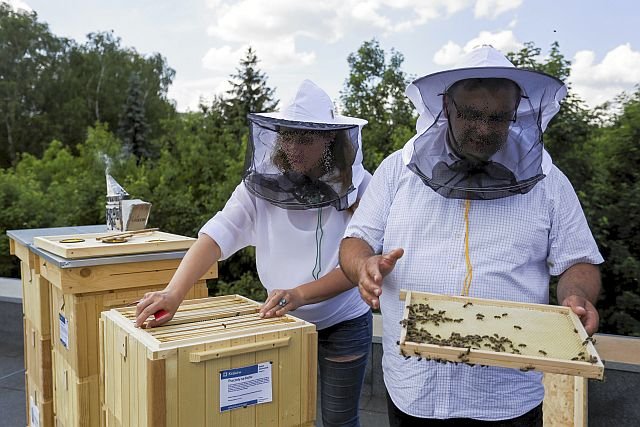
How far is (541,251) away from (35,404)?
2477 mm

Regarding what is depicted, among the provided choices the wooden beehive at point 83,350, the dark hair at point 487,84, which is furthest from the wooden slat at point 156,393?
the dark hair at point 487,84

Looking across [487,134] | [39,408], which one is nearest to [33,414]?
[39,408]

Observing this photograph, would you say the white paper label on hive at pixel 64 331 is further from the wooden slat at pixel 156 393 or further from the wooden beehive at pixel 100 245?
the wooden slat at pixel 156 393

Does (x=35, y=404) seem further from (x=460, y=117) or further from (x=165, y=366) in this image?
(x=460, y=117)

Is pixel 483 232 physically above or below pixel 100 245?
above

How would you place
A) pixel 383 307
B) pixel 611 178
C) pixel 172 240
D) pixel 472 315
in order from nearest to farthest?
pixel 472 315, pixel 383 307, pixel 172 240, pixel 611 178

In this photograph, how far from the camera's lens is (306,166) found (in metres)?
2.16

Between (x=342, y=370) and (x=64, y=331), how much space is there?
46.2 inches

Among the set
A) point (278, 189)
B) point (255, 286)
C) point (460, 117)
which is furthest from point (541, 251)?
point (255, 286)

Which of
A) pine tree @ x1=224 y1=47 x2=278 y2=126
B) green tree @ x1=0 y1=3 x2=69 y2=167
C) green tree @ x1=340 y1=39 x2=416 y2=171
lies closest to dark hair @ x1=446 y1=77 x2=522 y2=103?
green tree @ x1=340 y1=39 x2=416 y2=171

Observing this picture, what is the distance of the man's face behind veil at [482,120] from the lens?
1.67m

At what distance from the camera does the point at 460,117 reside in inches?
66.8

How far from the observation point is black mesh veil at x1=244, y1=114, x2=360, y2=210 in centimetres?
211

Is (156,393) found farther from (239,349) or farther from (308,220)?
(308,220)
